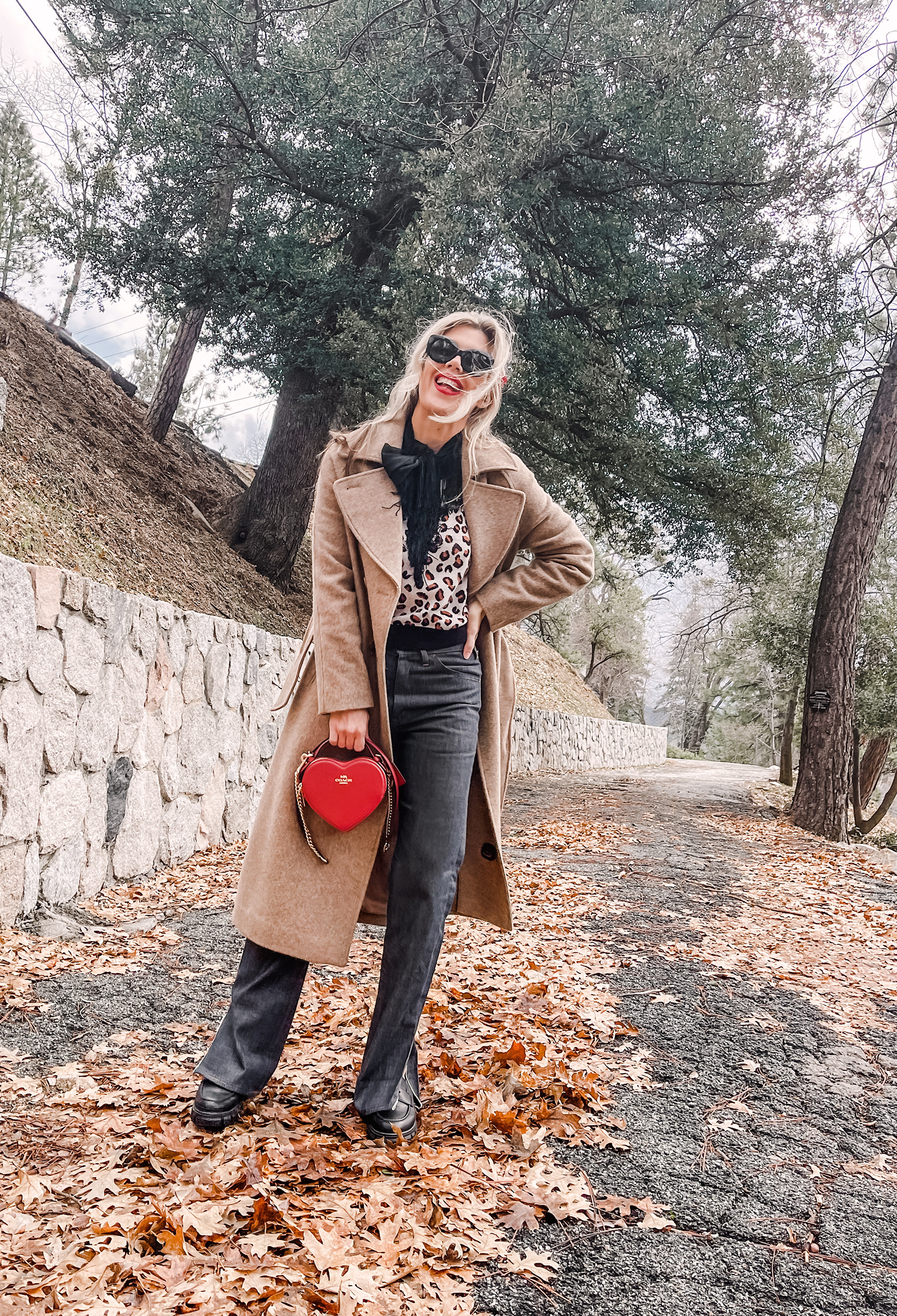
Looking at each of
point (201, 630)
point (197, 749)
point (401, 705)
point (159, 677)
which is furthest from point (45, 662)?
point (401, 705)

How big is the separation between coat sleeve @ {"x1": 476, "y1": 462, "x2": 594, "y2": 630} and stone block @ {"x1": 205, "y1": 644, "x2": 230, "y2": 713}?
12.1 ft

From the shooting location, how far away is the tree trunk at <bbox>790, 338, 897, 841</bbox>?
31.9 feet

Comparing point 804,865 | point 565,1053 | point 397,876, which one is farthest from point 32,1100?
point 804,865

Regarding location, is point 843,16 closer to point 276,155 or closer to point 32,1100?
point 276,155

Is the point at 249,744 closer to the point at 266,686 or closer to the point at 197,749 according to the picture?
the point at 266,686

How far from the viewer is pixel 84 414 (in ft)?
36.5

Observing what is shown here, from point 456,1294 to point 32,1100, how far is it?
1.40m

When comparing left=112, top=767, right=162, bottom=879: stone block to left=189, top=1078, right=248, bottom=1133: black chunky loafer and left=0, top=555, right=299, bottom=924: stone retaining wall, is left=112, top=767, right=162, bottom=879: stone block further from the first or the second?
left=189, top=1078, right=248, bottom=1133: black chunky loafer

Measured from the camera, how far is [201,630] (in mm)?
5711

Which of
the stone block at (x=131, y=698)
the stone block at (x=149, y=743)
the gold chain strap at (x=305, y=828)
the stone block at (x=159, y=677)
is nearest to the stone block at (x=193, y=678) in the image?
the stone block at (x=159, y=677)

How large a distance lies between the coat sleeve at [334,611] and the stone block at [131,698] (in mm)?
2772

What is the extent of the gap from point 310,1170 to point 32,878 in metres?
2.50

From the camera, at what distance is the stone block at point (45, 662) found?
13.2 ft

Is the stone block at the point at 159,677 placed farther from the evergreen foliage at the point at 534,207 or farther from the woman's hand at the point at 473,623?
the evergreen foliage at the point at 534,207
